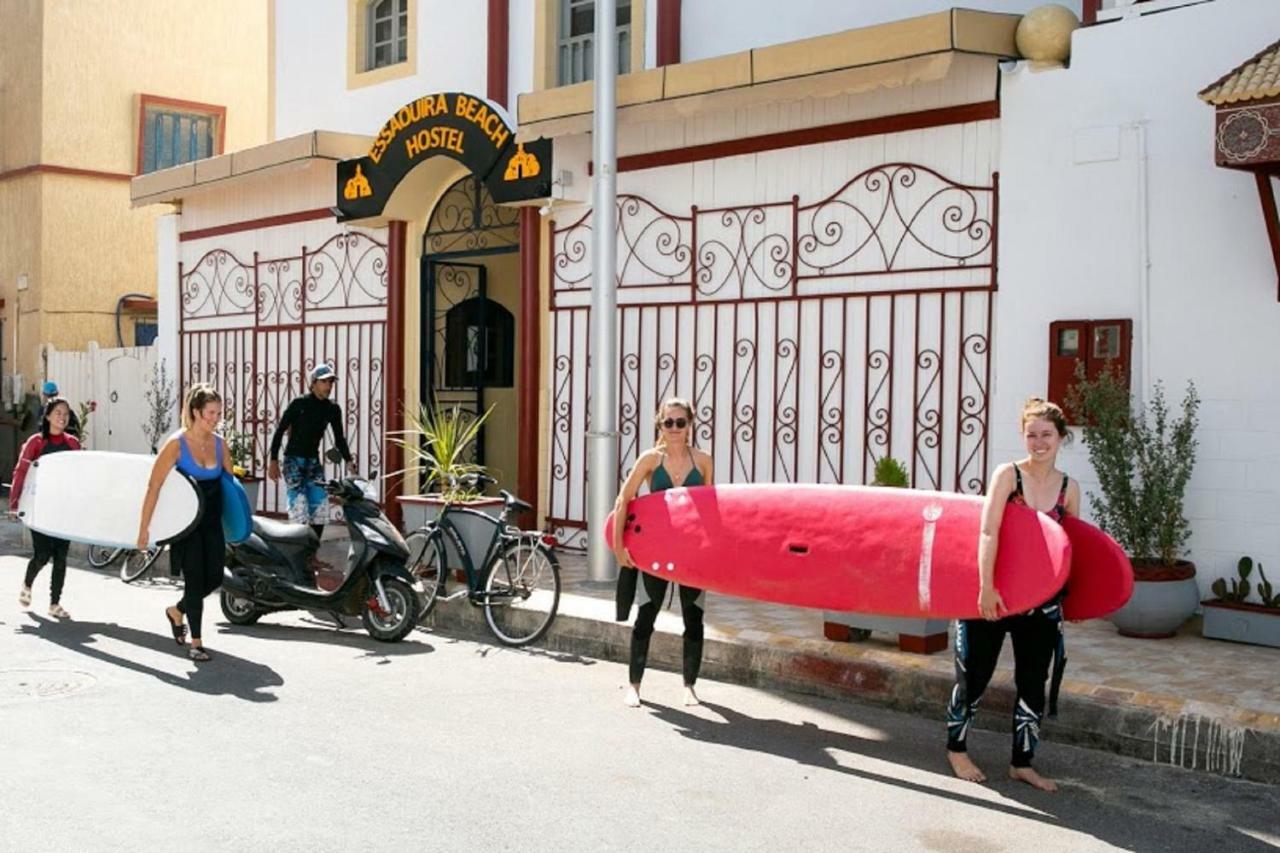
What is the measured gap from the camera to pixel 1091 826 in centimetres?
581

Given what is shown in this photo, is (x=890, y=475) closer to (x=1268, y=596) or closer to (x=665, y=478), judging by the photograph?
(x=665, y=478)

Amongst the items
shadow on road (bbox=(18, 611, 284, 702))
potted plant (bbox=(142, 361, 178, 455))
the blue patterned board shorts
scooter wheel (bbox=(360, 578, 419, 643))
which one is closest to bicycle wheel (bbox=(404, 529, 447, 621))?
scooter wheel (bbox=(360, 578, 419, 643))

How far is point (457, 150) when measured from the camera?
531 inches

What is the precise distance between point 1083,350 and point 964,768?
406 cm

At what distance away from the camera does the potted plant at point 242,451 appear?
15.8 meters

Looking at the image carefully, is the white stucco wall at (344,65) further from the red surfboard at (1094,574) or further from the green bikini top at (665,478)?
the red surfboard at (1094,574)

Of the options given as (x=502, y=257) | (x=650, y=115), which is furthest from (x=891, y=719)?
(x=502, y=257)

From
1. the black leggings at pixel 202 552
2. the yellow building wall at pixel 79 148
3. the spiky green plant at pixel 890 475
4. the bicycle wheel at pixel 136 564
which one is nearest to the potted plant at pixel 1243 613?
the spiky green plant at pixel 890 475

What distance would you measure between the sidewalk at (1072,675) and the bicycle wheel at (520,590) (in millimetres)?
174

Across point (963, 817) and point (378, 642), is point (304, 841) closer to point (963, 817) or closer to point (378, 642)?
point (963, 817)

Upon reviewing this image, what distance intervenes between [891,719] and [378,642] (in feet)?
11.9

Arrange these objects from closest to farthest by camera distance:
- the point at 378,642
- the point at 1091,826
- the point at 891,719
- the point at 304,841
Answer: the point at 304,841 < the point at 1091,826 < the point at 891,719 < the point at 378,642

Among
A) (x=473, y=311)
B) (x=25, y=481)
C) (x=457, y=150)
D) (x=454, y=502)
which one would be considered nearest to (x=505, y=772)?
(x=454, y=502)

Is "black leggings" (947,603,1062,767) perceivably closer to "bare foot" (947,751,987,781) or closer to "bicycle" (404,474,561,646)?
"bare foot" (947,751,987,781)
